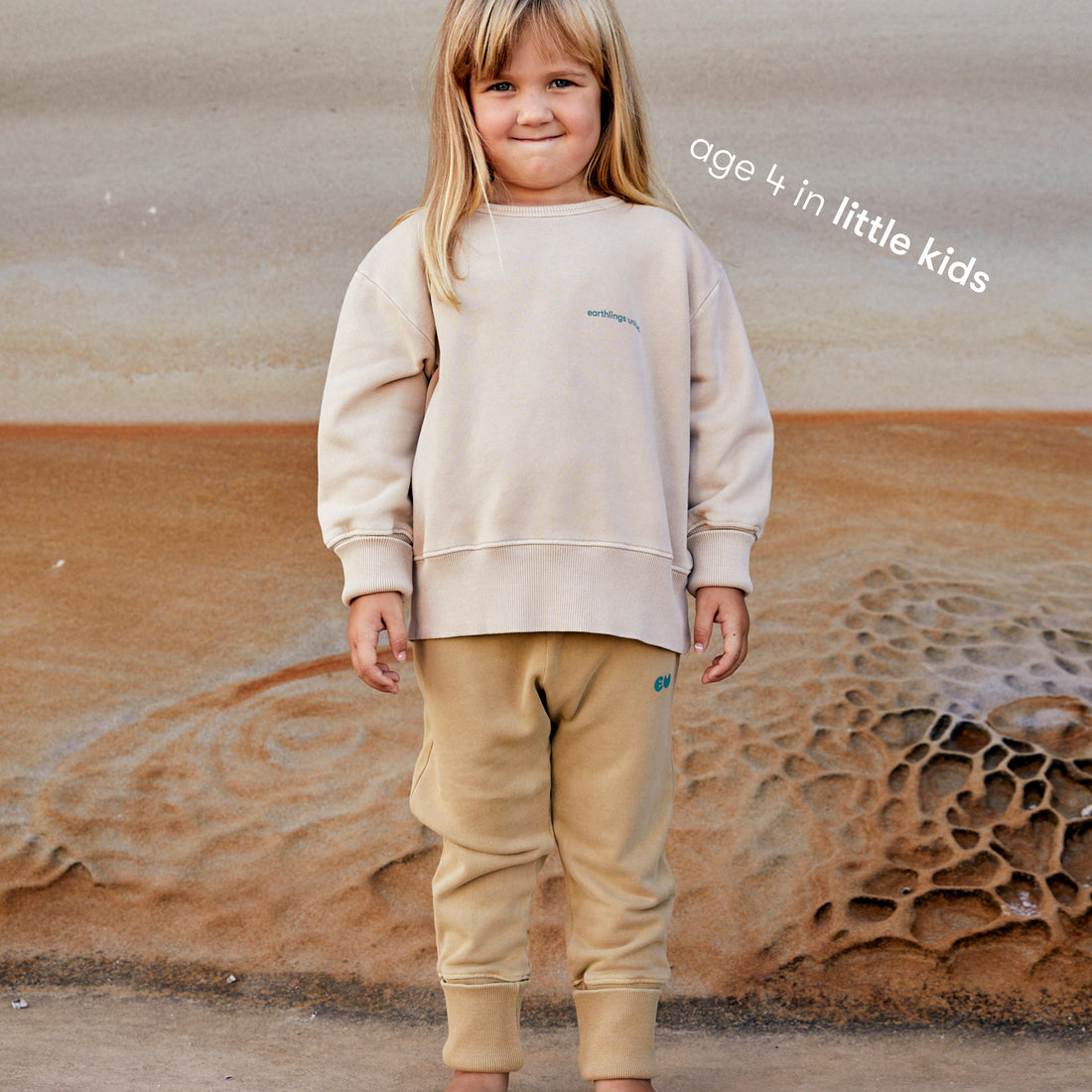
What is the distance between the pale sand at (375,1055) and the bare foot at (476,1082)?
16cm

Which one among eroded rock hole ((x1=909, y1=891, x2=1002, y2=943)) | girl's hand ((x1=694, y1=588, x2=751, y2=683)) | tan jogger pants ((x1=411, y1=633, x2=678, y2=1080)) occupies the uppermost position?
girl's hand ((x1=694, y1=588, x2=751, y2=683))

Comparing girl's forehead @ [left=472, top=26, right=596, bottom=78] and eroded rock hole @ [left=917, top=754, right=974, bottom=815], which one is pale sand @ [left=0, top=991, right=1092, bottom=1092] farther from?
girl's forehead @ [left=472, top=26, right=596, bottom=78]

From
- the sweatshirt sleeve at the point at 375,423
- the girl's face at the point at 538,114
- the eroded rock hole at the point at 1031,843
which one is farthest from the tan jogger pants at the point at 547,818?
the eroded rock hole at the point at 1031,843

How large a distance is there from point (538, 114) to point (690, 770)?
1.20 metres

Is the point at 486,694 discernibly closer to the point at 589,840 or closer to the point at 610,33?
the point at 589,840

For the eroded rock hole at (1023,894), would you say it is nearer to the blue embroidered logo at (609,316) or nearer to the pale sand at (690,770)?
the pale sand at (690,770)

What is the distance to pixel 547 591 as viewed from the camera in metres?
1.06

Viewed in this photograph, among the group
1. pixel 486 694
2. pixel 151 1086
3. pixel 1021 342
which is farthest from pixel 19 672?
pixel 1021 342

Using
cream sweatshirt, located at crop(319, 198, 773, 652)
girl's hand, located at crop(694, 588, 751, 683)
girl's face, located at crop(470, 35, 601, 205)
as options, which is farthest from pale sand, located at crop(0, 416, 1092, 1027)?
girl's face, located at crop(470, 35, 601, 205)

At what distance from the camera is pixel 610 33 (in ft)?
3.55

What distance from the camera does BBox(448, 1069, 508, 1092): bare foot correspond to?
3.60ft

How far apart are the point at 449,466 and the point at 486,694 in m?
0.19

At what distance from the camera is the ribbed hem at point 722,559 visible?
113 cm

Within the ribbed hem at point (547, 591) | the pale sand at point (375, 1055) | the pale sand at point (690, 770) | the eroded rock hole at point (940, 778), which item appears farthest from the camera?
the eroded rock hole at point (940, 778)
